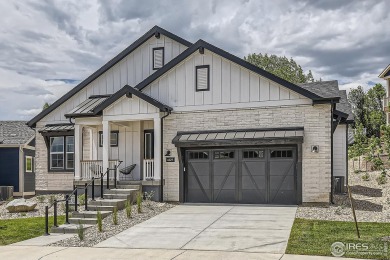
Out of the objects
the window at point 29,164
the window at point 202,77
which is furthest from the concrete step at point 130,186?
the window at point 29,164

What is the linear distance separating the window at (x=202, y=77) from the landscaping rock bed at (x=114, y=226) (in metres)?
4.74

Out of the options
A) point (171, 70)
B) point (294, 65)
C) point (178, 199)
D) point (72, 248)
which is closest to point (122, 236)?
point (72, 248)

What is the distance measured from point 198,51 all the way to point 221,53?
983mm

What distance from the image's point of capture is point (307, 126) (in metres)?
16.0

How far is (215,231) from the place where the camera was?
464 inches

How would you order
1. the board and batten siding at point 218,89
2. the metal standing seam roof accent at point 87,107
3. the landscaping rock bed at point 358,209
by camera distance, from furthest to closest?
1. the metal standing seam roof accent at point 87,107
2. the board and batten siding at point 218,89
3. the landscaping rock bed at point 358,209

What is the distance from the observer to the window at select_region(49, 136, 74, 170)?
21.2 metres

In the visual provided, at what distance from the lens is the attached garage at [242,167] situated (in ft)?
53.0

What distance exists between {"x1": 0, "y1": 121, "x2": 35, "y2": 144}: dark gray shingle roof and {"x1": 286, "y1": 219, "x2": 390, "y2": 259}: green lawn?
802 inches

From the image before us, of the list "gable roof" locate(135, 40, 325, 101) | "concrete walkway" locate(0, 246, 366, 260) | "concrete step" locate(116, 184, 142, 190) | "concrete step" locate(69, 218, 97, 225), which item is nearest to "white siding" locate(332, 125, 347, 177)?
"gable roof" locate(135, 40, 325, 101)

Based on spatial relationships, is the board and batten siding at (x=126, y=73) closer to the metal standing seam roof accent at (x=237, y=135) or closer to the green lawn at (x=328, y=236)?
the metal standing seam roof accent at (x=237, y=135)

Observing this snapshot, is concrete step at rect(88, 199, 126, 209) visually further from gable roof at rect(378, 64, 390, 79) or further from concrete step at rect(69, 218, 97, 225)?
gable roof at rect(378, 64, 390, 79)

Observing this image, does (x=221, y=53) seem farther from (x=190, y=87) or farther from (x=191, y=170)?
(x=191, y=170)

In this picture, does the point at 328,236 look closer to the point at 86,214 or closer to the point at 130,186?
the point at 86,214
